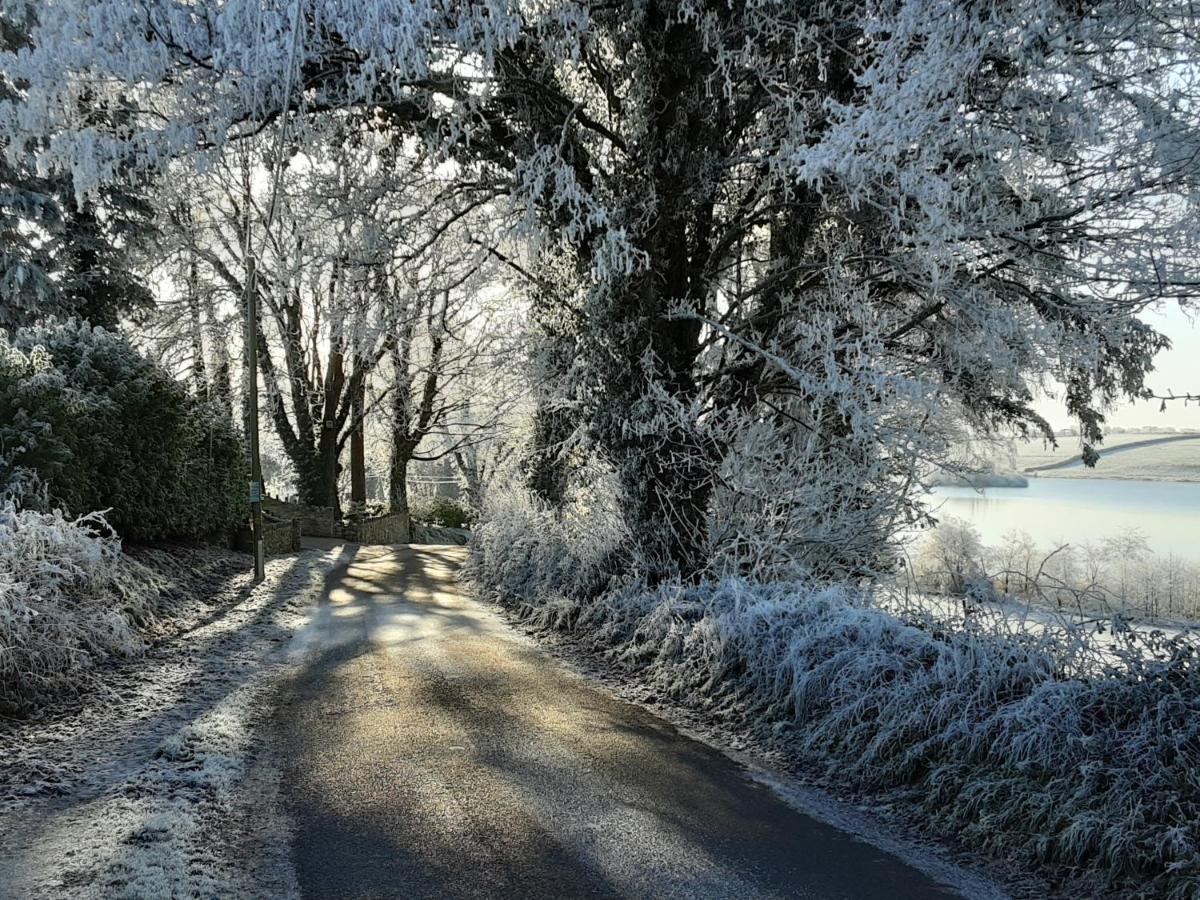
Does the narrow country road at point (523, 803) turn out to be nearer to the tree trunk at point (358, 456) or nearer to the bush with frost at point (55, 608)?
the bush with frost at point (55, 608)

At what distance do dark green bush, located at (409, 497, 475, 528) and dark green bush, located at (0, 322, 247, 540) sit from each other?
702 inches

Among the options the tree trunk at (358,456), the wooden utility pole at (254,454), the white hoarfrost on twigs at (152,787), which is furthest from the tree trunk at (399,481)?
the white hoarfrost on twigs at (152,787)

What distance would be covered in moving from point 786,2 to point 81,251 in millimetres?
14566

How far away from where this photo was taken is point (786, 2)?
8305 millimetres

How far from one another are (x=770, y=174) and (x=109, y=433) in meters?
8.94

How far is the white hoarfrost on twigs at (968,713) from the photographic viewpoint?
4129 millimetres

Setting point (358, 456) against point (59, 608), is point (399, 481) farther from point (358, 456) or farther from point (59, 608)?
point (59, 608)

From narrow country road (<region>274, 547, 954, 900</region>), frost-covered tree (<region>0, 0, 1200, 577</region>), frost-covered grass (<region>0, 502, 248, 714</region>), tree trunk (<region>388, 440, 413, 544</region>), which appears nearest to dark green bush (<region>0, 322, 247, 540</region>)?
frost-covered grass (<region>0, 502, 248, 714</region>)

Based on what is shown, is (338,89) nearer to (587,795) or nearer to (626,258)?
(626,258)

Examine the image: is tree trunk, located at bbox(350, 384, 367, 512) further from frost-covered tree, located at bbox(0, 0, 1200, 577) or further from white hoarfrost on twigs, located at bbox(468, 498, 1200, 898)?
white hoarfrost on twigs, located at bbox(468, 498, 1200, 898)

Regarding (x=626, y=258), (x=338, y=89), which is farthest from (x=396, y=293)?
(x=626, y=258)

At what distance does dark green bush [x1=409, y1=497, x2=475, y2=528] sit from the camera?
3406 centimetres

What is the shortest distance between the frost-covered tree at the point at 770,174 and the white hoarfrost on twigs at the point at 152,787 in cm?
459

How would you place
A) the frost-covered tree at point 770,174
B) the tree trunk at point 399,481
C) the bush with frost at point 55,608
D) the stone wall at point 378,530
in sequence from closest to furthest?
1. the bush with frost at point 55,608
2. the frost-covered tree at point 770,174
3. the stone wall at point 378,530
4. the tree trunk at point 399,481
